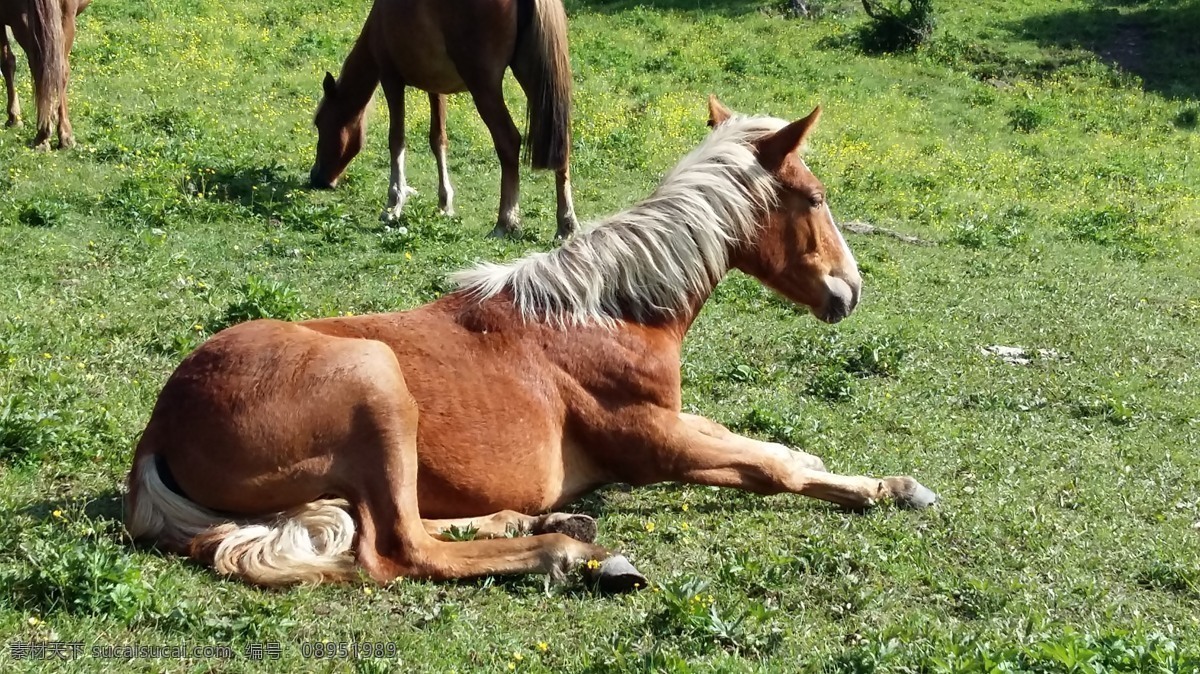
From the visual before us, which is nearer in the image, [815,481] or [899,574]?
[899,574]

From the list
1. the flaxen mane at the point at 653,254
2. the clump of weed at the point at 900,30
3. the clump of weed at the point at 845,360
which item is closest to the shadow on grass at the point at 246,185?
the clump of weed at the point at 845,360

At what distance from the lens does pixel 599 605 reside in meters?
4.68

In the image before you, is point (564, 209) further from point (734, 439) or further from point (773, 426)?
point (734, 439)

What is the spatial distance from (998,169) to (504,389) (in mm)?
16863

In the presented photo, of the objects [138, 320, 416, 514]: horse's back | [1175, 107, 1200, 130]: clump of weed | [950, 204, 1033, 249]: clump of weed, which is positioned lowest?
[950, 204, 1033, 249]: clump of weed

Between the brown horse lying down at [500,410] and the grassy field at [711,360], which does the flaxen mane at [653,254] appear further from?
the grassy field at [711,360]

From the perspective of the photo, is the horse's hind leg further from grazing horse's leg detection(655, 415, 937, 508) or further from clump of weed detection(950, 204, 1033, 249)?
clump of weed detection(950, 204, 1033, 249)

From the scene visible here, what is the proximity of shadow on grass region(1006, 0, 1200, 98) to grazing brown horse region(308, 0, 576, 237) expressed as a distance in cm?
2062

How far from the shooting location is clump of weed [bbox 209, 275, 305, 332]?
26.8 ft

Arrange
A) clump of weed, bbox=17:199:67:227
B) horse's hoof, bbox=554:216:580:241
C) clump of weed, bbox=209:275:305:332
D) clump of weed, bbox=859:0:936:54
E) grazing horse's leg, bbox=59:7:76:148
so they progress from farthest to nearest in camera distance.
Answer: clump of weed, bbox=859:0:936:54, grazing horse's leg, bbox=59:7:76:148, horse's hoof, bbox=554:216:580:241, clump of weed, bbox=17:199:67:227, clump of weed, bbox=209:275:305:332

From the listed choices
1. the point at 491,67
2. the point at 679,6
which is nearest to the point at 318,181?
the point at 491,67

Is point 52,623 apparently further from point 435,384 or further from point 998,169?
point 998,169

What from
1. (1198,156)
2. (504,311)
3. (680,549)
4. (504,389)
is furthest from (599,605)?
(1198,156)

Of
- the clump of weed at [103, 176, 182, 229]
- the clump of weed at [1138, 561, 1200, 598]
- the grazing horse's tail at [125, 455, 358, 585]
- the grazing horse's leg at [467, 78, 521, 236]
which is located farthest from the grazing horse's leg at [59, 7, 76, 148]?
the clump of weed at [1138, 561, 1200, 598]
